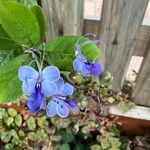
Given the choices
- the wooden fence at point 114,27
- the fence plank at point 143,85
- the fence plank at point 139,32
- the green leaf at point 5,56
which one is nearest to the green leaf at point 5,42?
the green leaf at point 5,56

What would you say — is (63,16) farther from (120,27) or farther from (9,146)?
(9,146)

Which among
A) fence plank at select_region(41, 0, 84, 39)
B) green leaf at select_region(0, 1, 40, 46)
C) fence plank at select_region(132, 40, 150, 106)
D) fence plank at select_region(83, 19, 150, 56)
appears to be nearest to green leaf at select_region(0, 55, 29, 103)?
green leaf at select_region(0, 1, 40, 46)

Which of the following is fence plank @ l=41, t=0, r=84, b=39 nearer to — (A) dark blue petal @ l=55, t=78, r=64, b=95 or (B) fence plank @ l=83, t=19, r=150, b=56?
(B) fence plank @ l=83, t=19, r=150, b=56

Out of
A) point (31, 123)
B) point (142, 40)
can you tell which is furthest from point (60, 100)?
point (31, 123)

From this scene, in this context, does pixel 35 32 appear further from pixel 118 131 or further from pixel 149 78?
pixel 118 131

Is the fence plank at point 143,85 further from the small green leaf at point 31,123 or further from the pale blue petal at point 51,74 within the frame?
the pale blue petal at point 51,74

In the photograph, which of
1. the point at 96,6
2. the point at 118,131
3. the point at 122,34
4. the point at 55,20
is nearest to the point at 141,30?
the point at 122,34
